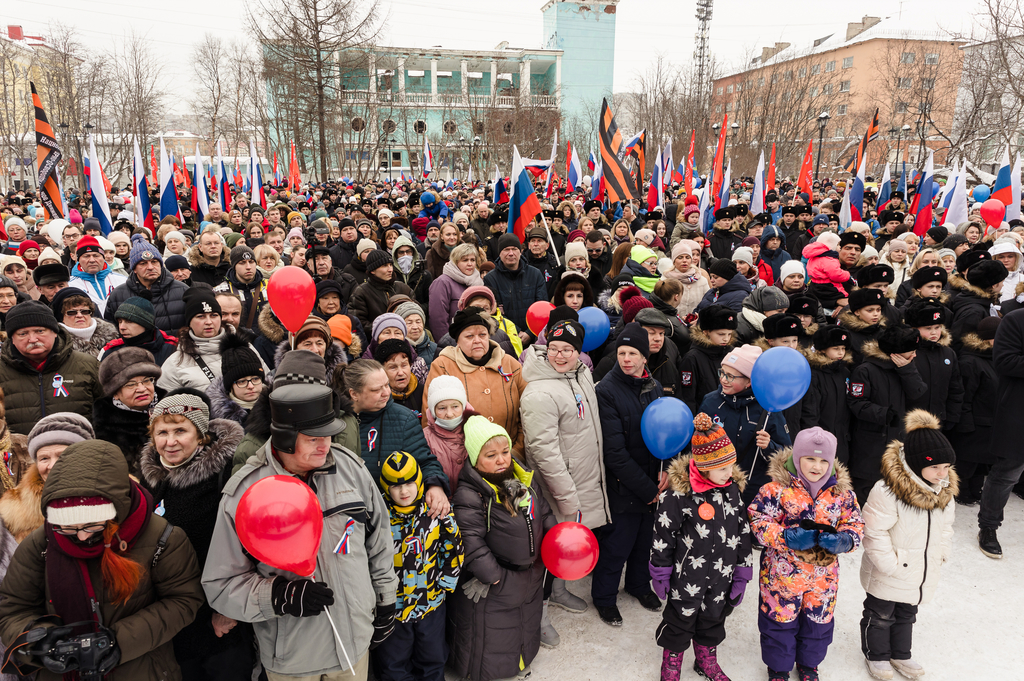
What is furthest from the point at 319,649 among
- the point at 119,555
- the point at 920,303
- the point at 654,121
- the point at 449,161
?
the point at 449,161

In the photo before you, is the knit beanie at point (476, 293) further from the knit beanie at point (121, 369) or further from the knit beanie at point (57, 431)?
the knit beanie at point (57, 431)

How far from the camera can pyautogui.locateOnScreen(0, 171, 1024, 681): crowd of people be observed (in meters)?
2.20

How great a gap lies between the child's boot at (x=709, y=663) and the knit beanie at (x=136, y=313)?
14.0 feet

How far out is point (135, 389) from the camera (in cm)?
305

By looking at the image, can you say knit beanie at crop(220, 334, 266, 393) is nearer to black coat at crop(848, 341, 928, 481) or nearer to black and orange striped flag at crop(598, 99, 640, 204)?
black coat at crop(848, 341, 928, 481)

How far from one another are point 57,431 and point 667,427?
3092 millimetres

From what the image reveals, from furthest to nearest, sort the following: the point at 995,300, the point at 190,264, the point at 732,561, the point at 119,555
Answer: the point at 190,264 → the point at 995,300 → the point at 732,561 → the point at 119,555

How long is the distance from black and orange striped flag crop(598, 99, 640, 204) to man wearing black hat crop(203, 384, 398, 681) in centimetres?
797

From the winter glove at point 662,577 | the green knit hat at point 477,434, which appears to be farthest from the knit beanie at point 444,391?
the winter glove at point 662,577

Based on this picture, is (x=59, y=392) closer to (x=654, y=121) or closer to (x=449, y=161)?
(x=654, y=121)

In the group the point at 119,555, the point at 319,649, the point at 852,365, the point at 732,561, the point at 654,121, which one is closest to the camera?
the point at 119,555

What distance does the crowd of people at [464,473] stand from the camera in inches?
86.5

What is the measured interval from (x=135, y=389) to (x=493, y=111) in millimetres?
35965

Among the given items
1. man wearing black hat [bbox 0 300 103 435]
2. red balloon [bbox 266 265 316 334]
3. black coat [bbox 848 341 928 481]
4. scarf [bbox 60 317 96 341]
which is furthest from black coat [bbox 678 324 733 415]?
scarf [bbox 60 317 96 341]
